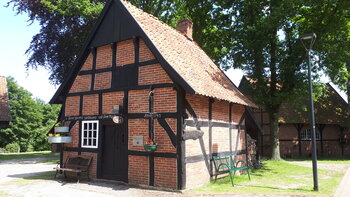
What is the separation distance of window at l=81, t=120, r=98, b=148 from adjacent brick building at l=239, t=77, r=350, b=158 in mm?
15708

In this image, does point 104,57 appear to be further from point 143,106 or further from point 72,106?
point 143,106

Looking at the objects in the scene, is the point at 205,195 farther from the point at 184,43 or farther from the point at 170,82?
the point at 184,43

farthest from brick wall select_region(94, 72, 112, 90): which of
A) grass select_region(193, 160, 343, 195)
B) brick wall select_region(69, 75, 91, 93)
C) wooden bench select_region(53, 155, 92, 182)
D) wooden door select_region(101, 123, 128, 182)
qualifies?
grass select_region(193, 160, 343, 195)

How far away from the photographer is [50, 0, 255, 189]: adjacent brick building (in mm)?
8609

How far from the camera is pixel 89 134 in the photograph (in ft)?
35.7

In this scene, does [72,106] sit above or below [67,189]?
above

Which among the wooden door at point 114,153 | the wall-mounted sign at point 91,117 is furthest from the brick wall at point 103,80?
the wooden door at point 114,153

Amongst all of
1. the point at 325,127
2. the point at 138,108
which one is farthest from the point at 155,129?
the point at 325,127

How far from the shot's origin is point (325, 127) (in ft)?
81.0

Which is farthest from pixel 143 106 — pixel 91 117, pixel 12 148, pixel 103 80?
pixel 12 148

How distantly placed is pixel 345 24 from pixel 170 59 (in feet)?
41.5

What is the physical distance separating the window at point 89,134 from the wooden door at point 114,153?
0.48 metres

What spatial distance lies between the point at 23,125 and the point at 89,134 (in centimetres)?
3224

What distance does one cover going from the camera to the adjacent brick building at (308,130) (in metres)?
23.5
